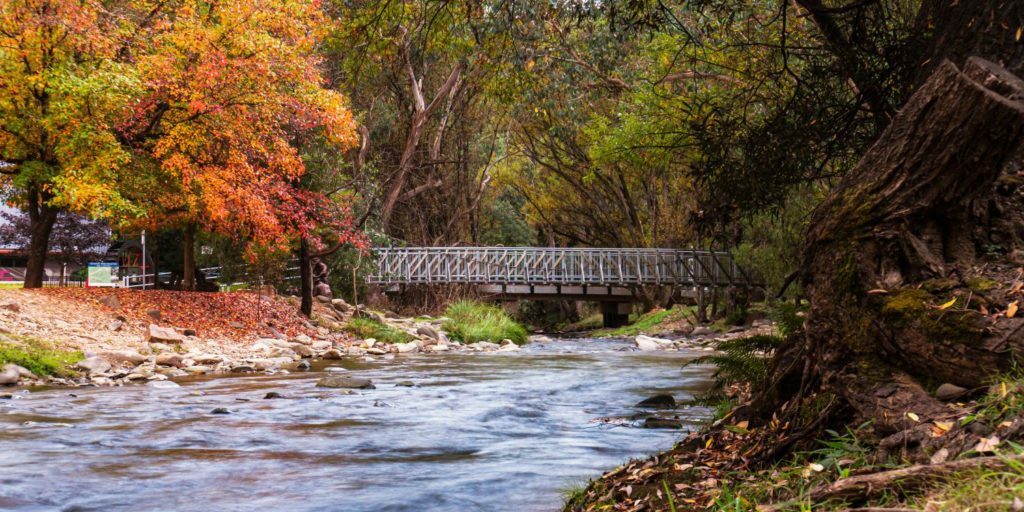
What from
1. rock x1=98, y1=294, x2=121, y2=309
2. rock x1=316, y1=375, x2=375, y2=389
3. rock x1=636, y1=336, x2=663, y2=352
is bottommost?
rock x1=636, y1=336, x2=663, y2=352

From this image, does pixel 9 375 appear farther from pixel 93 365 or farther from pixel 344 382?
pixel 344 382

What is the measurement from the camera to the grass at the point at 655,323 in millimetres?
29562

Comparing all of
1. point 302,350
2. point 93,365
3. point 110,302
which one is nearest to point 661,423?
point 93,365

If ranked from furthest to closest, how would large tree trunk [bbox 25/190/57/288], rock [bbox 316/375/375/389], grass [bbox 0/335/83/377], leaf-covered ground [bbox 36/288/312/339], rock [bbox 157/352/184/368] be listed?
large tree trunk [bbox 25/190/57/288]
leaf-covered ground [bbox 36/288/312/339]
rock [bbox 157/352/184/368]
rock [bbox 316/375/375/389]
grass [bbox 0/335/83/377]

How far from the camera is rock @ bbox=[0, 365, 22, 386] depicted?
11.3 metres

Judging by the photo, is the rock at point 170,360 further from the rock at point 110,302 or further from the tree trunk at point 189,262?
the tree trunk at point 189,262

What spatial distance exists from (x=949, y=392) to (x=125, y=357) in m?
12.9

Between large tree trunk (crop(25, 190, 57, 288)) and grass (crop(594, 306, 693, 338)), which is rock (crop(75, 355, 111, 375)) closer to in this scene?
large tree trunk (crop(25, 190, 57, 288))

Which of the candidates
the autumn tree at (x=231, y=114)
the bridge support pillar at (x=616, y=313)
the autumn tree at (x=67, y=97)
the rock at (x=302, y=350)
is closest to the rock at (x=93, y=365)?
the autumn tree at (x=67, y=97)

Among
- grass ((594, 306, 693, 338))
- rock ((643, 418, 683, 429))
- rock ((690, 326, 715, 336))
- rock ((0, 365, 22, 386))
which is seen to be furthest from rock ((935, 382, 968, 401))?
grass ((594, 306, 693, 338))

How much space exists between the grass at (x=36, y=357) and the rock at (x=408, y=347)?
7.91m

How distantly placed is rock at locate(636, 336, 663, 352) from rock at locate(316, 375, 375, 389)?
35.4 ft

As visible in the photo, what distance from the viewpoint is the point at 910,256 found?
390 cm

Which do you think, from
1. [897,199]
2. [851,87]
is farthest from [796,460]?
[851,87]
